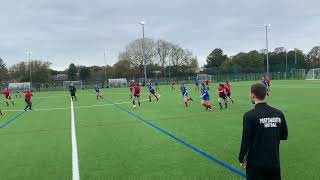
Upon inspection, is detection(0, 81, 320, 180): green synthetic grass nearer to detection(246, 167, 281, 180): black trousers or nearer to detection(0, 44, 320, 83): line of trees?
detection(246, 167, 281, 180): black trousers

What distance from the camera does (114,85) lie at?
301 ft

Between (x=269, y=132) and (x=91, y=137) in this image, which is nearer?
(x=269, y=132)

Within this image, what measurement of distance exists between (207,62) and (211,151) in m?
132

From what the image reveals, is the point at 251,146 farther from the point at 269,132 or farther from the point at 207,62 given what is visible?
the point at 207,62

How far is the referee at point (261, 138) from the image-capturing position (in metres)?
4.79

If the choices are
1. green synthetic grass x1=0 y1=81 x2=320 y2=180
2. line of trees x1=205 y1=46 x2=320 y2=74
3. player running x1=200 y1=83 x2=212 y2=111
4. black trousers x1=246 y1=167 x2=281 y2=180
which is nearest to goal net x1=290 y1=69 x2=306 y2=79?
line of trees x1=205 y1=46 x2=320 y2=74

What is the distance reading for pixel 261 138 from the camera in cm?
484

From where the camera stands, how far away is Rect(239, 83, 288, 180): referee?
15.7 ft

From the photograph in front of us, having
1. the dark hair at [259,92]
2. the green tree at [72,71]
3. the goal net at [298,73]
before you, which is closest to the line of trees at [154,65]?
the green tree at [72,71]

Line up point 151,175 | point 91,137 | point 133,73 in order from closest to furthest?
1. point 151,175
2. point 91,137
3. point 133,73

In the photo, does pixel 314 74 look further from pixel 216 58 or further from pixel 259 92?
pixel 259 92

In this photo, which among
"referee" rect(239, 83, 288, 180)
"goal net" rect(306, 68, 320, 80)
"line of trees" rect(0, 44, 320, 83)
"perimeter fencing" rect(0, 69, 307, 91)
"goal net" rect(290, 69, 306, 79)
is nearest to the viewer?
"referee" rect(239, 83, 288, 180)

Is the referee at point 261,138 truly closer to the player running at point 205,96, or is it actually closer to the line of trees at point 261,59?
the player running at point 205,96

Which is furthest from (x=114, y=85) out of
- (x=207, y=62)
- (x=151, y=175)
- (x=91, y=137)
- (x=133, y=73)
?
(x=151, y=175)
